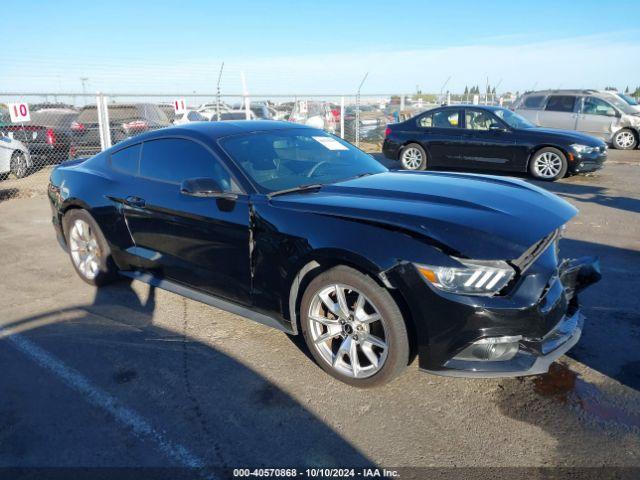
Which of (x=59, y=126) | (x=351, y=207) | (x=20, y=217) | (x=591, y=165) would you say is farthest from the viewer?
(x=59, y=126)

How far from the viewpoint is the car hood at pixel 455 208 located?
2670 mm

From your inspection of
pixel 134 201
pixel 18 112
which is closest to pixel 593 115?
pixel 134 201

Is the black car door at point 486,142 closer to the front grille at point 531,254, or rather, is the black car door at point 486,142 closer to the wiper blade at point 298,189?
the wiper blade at point 298,189

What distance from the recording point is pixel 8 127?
11.8 metres

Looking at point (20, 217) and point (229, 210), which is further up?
point (229, 210)

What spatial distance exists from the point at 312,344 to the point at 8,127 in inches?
462

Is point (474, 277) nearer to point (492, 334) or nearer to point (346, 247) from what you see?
point (492, 334)

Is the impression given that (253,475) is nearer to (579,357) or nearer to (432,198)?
(432,198)

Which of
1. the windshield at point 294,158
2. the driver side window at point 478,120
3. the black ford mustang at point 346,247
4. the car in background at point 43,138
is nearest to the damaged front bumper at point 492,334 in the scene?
the black ford mustang at point 346,247

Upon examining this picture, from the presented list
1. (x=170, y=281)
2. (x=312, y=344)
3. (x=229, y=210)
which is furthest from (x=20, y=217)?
(x=312, y=344)

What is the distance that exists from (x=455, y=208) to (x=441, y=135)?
326 inches

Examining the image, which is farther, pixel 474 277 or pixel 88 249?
pixel 88 249

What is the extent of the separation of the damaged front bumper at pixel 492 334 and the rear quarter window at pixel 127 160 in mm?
2839

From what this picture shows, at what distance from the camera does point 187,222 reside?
3.69 meters
